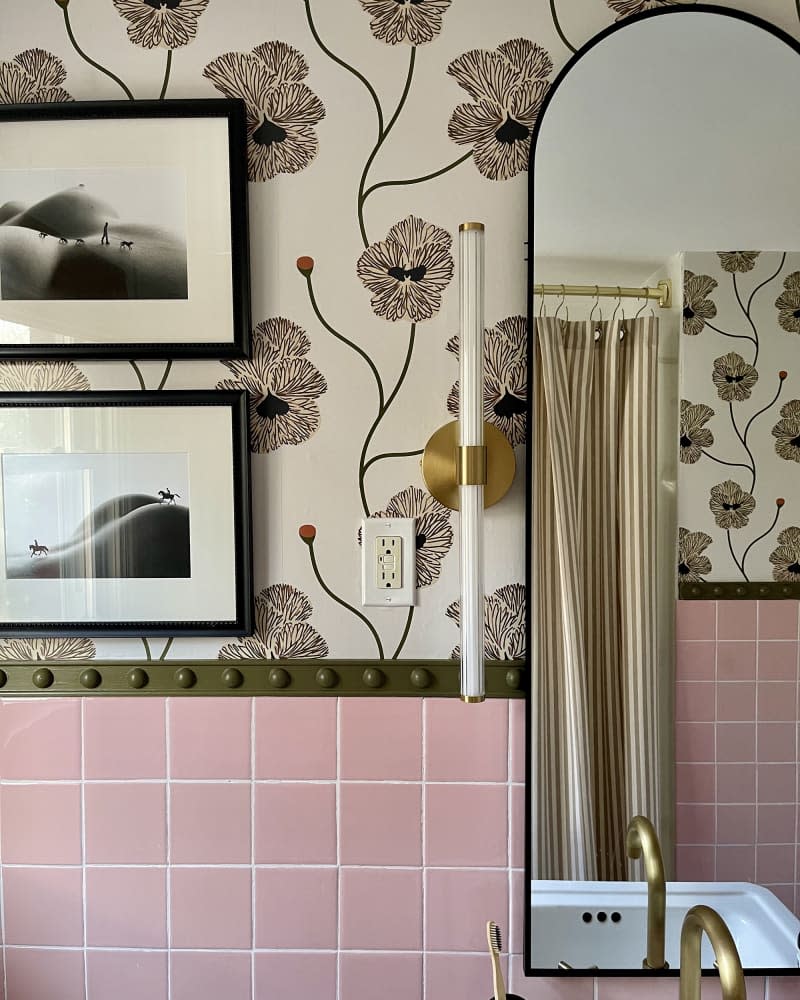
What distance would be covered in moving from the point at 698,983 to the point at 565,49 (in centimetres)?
120

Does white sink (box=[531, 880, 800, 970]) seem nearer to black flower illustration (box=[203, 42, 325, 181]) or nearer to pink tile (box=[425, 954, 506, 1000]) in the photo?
pink tile (box=[425, 954, 506, 1000])

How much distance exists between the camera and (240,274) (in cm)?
104

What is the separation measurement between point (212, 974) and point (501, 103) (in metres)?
1.28

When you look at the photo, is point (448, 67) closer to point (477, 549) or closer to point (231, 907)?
point (477, 549)

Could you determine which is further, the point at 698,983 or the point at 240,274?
the point at 240,274

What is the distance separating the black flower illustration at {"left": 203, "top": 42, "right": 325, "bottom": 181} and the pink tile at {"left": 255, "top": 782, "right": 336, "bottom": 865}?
889 mm

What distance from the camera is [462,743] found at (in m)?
1.06

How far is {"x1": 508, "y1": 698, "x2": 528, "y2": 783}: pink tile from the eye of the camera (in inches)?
41.7

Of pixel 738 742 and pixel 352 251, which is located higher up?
pixel 352 251

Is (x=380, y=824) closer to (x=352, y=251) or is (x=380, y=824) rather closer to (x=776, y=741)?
(x=776, y=741)

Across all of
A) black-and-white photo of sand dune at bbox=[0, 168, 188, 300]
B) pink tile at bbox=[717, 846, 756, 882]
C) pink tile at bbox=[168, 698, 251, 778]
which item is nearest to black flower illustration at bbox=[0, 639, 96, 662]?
pink tile at bbox=[168, 698, 251, 778]

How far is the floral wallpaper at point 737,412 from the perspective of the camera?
101 centimetres

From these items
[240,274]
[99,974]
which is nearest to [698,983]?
[99,974]

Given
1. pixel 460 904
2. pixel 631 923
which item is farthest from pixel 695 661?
pixel 460 904
